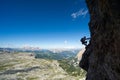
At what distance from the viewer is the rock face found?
24469 mm

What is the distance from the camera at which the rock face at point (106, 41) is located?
24469 mm

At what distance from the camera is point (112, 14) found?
25.1 meters

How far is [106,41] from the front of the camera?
28438 mm

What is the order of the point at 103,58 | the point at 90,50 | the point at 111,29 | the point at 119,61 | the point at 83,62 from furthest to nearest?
the point at 83,62 < the point at 90,50 < the point at 103,58 < the point at 111,29 < the point at 119,61

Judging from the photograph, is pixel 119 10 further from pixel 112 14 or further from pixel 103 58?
pixel 103 58

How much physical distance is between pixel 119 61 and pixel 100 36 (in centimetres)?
849

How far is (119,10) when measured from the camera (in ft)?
79.6

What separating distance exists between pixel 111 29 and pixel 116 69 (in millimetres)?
5615

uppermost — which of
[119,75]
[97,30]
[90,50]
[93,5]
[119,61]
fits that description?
[93,5]

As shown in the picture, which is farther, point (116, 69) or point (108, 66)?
point (108, 66)

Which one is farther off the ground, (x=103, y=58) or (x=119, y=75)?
(x=103, y=58)

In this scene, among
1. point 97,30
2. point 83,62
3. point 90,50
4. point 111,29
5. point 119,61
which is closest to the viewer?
point 119,61

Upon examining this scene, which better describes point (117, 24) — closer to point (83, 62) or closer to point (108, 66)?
point (108, 66)

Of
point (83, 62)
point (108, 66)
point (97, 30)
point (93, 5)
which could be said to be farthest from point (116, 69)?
point (83, 62)
